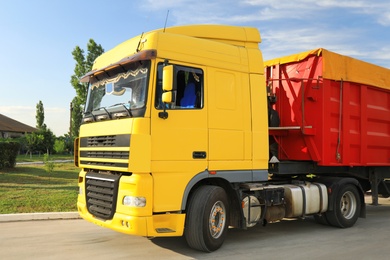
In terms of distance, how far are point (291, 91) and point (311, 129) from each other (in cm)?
92

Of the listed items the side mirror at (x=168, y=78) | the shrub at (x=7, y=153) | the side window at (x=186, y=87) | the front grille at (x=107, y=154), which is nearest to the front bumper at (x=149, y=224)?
the front grille at (x=107, y=154)

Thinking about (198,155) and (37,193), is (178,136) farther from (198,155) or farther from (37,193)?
(37,193)

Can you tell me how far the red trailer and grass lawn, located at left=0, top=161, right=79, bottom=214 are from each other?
18.2ft


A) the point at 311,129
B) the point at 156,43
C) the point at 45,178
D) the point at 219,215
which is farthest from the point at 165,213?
the point at 45,178

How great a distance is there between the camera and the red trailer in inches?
295

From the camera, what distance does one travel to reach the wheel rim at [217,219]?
589cm

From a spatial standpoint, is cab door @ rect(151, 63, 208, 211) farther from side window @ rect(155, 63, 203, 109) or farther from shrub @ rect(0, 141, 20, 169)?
shrub @ rect(0, 141, 20, 169)

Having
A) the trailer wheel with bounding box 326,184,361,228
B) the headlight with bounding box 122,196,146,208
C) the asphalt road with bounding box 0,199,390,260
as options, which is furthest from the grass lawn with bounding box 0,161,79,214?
the trailer wheel with bounding box 326,184,361,228

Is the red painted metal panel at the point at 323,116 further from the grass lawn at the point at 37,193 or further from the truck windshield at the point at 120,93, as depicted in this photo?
the grass lawn at the point at 37,193

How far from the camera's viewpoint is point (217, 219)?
19.7 ft

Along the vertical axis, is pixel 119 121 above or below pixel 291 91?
below

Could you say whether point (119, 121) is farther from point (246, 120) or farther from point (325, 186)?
point (325, 186)

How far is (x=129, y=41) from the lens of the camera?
242 inches

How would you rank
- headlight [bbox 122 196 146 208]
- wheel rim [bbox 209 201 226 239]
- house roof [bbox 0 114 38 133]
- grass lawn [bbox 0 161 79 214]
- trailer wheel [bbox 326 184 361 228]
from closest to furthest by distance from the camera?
1. headlight [bbox 122 196 146 208]
2. wheel rim [bbox 209 201 226 239]
3. trailer wheel [bbox 326 184 361 228]
4. grass lawn [bbox 0 161 79 214]
5. house roof [bbox 0 114 38 133]
